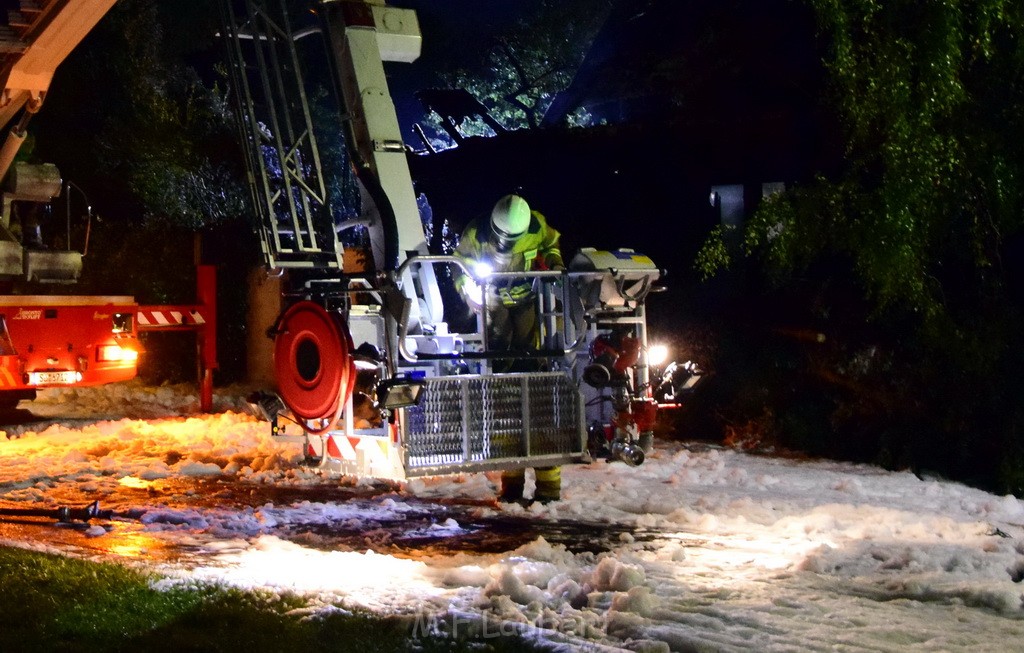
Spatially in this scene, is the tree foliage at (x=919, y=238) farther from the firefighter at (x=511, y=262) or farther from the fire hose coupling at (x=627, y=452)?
the fire hose coupling at (x=627, y=452)

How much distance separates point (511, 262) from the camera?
392 inches

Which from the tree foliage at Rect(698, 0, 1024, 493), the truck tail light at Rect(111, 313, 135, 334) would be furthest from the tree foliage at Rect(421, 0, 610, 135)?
the truck tail light at Rect(111, 313, 135, 334)

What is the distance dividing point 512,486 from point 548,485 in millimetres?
339

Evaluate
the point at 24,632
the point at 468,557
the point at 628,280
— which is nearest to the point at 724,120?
the point at 628,280

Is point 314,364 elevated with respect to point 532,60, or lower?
lower

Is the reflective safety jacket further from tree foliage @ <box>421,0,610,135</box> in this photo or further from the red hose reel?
tree foliage @ <box>421,0,610,135</box>

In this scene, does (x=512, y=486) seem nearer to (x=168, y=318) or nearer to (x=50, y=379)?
(x=50, y=379)

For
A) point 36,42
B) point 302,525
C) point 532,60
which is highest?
point 532,60

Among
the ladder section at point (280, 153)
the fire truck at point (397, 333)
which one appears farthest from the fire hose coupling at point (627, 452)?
the ladder section at point (280, 153)

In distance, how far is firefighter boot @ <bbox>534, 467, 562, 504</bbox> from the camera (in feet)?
30.7

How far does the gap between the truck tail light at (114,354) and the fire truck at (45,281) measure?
0.01 meters

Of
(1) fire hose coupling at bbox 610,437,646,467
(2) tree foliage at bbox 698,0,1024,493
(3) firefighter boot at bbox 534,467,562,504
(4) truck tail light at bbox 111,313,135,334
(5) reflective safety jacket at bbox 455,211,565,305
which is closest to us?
(3) firefighter boot at bbox 534,467,562,504

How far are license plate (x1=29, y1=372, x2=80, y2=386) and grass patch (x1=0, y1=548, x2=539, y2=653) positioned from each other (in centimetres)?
704

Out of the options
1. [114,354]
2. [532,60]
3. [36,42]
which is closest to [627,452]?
[36,42]
